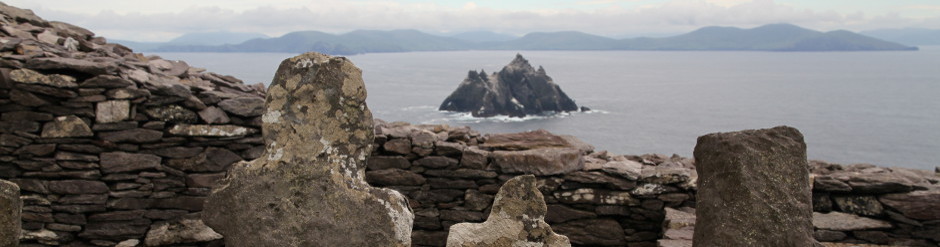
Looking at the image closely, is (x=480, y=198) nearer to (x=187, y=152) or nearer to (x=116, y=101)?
(x=187, y=152)

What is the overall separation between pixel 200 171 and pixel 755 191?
6993mm

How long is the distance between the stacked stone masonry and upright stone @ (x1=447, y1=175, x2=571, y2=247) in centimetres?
471

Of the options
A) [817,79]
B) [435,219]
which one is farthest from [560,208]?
[817,79]

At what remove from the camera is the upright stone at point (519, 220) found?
479 cm

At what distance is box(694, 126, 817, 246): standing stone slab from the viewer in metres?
5.19

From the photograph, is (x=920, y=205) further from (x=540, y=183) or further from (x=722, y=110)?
(x=722, y=110)

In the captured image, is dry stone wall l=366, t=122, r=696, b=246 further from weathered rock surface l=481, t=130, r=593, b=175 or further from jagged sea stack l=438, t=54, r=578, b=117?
jagged sea stack l=438, t=54, r=578, b=117

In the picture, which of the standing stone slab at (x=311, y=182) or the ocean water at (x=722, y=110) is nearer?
the standing stone slab at (x=311, y=182)

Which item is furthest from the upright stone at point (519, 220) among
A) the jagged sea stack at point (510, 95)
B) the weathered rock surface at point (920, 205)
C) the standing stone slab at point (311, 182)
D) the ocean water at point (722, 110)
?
the jagged sea stack at point (510, 95)

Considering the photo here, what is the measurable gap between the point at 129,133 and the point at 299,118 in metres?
5.53

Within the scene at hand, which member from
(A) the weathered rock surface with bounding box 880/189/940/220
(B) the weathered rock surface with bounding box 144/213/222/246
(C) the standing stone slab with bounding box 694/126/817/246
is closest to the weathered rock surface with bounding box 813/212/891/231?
(A) the weathered rock surface with bounding box 880/189/940/220

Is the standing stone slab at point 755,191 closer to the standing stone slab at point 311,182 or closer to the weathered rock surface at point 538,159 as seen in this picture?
the standing stone slab at point 311,182

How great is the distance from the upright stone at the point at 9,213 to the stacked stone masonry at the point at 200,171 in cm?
480

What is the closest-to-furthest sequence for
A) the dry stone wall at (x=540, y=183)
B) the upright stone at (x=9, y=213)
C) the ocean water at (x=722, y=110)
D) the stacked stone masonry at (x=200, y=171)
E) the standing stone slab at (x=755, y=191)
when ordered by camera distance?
the upright stone at (x=9, y=213) < the standing stone slab at (x=755, y=191) < the stacked stone masonry at (x=200, y=171) < the dry stone wall at (x=540, y=183) < the ocean water at (x=722, y=110)
